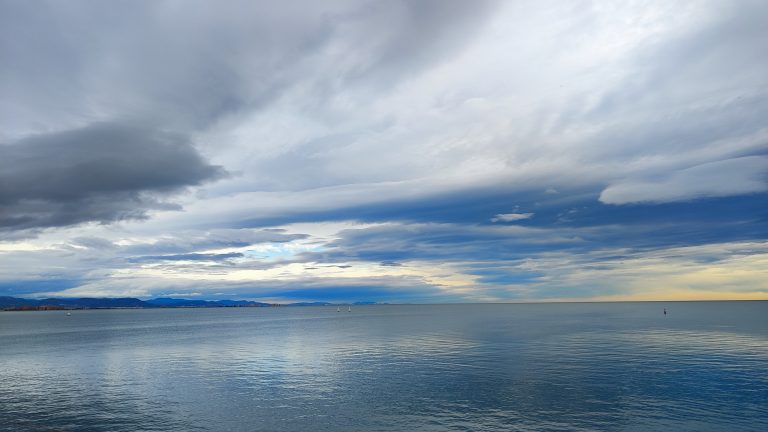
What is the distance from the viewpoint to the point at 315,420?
4909 cm

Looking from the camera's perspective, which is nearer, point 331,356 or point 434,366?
point 434,366

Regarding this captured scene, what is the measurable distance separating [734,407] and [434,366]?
139ft

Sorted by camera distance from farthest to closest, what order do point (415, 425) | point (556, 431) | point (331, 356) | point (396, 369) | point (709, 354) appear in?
point (331, 356), point (709, 354), point (396, 369), point (415, 425), point (556, 431)

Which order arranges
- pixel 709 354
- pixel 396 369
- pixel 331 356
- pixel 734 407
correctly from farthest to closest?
pixel 331 356 → pixel 709 354 → pixel 396 369 → pixel 734 407

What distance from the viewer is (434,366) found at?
271 feet

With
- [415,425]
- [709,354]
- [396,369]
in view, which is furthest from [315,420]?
[709,354]

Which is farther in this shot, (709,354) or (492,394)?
(709,354)

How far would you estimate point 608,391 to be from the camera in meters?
59.9

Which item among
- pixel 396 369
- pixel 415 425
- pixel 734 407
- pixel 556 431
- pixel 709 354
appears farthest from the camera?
pixel 709 354

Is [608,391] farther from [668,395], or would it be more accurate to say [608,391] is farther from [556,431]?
[556,431]

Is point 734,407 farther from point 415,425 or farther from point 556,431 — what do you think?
point 415,425

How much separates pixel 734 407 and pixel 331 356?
68379 mm

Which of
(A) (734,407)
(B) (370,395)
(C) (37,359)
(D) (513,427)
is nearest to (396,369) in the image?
(B) (370,395)

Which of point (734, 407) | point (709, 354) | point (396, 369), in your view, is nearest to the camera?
point (734, 407)
